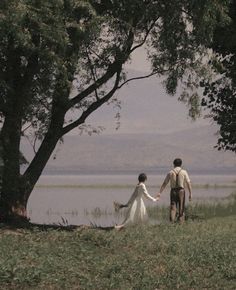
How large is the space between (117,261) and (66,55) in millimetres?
7582

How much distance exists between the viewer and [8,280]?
12.1m

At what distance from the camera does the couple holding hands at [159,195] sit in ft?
74.6

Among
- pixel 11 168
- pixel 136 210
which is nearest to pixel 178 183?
pixel 136 210

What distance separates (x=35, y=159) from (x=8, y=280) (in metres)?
12.2

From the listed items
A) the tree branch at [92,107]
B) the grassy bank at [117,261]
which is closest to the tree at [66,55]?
the tree branch at [92,107]

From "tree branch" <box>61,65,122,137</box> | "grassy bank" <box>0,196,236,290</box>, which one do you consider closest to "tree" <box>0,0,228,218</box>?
"tree branch" <box>61,65,122,137</box>

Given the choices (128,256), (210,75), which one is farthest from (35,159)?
(128,256)

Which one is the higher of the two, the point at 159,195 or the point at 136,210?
the point at 159,195

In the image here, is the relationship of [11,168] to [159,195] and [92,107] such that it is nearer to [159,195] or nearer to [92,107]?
[92,107]

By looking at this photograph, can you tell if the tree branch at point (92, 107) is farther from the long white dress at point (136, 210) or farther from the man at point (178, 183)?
the man at point (178, 183)

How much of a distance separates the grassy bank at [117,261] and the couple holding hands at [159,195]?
13.3 feet

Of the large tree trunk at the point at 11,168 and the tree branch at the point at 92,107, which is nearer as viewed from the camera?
the large tree trunk at the point at 11,168

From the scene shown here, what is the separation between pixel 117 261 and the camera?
551 inches

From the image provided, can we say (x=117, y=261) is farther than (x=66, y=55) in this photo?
No
